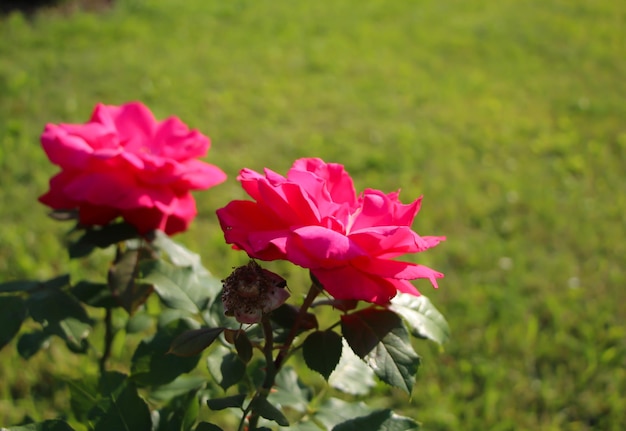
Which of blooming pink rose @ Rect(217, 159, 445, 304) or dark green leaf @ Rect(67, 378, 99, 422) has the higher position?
blooming pink rose @ Rect(217, 159, 445, 304)

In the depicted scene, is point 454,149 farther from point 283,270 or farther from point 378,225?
point 378,225

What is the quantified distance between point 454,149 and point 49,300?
3.36m

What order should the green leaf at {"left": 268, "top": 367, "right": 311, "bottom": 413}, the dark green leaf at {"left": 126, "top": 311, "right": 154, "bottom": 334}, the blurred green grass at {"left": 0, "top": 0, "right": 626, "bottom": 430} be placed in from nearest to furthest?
the green leaf at {"left": 268, "top": 367, "right": 311, "bottom": 413} → the dark green leaf at {"left": 126, "top": 311, "right": 154, "bottom": 334} → the blurred green grass at {"left": 0, "top": 0, "right": 626, "bottom": 430}

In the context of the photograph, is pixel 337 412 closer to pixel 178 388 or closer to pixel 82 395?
pixel 178 388

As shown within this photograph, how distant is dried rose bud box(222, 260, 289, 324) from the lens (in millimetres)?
847

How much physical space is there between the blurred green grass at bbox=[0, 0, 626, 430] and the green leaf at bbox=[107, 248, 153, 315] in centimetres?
117

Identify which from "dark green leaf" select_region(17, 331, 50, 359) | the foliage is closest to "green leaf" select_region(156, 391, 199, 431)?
the foliage

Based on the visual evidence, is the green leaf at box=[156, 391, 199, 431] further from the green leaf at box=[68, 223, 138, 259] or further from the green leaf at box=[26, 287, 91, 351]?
the green leaf at box=[68, 223, 138, 259]

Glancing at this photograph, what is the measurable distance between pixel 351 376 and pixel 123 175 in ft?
1.84

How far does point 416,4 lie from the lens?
720 cm

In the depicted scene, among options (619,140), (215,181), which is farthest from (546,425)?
(619,140)

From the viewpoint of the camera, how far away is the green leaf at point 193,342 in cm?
94

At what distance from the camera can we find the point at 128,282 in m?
1.25

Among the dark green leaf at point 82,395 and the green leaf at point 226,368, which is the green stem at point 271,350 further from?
the dark green leaf at point 82,395
